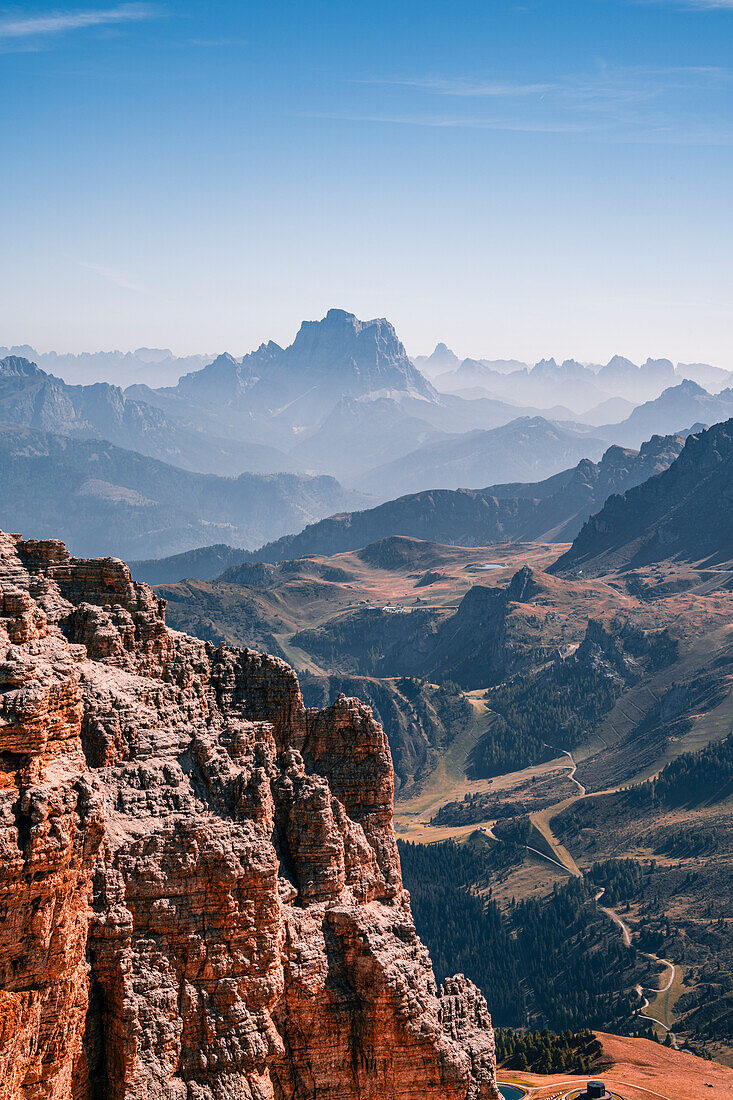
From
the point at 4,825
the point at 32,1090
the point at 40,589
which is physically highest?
the point at 40,589

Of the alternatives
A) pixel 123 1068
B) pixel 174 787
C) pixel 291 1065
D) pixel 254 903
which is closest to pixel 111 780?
pixel 174 787

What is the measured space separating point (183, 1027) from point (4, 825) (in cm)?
858

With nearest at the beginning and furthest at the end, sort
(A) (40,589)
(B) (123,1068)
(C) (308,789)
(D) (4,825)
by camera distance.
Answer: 1. (D) (4,825)
2. (B) (123,1068)
3. (C) (308,789)
4. (A) (40,589)

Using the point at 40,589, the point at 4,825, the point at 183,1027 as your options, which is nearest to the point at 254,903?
the point at 183,1027

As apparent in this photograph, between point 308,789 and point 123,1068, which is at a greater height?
point 308,789

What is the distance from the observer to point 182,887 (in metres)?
34.6

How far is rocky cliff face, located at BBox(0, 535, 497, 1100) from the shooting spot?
3039 cm

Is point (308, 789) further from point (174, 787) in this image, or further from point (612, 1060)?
point (612, 1060)

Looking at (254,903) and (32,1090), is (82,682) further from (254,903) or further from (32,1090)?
(32,1090)

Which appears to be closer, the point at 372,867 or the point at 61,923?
the point at 61,923

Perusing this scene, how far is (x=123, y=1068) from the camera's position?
106ft

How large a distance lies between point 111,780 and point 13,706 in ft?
20.0

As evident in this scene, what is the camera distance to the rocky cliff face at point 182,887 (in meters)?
30.4

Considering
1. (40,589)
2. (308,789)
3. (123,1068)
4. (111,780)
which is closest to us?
(123,1068)
